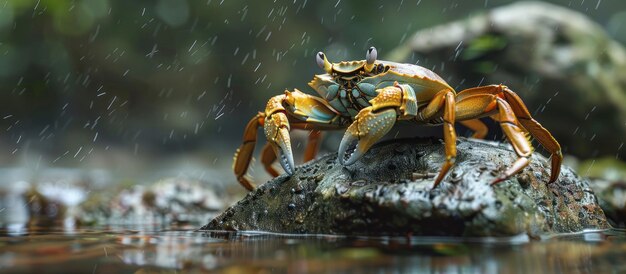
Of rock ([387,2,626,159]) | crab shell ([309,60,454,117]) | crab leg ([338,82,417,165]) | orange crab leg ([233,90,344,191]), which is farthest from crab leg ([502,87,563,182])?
rock ([387,2,626,159])

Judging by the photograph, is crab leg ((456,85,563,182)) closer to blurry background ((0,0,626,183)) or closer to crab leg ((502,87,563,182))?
crab leg ((502,87,563,182))

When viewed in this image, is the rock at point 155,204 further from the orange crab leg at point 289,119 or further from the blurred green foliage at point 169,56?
the blurred green foliage at point 169,56

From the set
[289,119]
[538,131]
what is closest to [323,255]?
[289,119]

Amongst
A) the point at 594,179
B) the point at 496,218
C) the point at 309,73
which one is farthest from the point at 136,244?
the point at 309,73

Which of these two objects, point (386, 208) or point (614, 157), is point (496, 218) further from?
point (614, 157)

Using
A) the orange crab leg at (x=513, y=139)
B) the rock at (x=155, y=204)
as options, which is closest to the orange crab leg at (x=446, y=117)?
the orange crab leg at (x=513, y=139)

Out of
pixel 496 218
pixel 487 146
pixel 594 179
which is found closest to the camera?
pixel 496 218

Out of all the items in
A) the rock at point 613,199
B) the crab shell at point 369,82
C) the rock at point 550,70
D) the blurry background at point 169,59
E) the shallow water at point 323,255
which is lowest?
the shallow water at point 323,255
